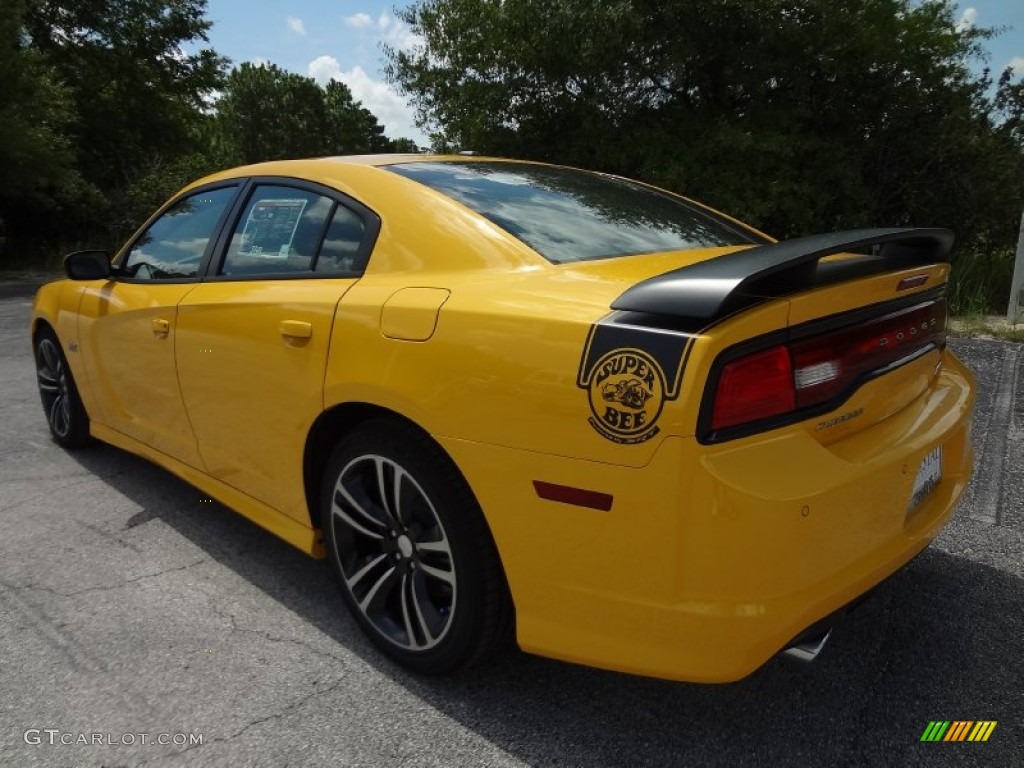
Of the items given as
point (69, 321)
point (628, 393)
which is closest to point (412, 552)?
point (628, 393)

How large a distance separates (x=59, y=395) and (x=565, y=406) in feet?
12.4

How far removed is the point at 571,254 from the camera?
7.09ft

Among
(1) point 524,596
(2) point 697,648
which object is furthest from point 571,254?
(2) point 697,648

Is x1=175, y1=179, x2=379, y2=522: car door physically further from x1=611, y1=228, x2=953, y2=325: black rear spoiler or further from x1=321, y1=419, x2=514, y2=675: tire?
x1=611, y1=228, x2=953, y2=325: black rear spoiler

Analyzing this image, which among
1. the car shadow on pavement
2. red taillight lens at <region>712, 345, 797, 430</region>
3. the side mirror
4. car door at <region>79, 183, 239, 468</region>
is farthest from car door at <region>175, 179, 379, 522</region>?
red taillight lens at <region>712, 345, 797, 430</region>

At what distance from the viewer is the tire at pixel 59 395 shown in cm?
415

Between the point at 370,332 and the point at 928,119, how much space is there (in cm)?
1234

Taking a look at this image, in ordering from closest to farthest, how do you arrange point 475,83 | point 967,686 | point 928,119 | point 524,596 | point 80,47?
1. point 524,596
2. point 967,686
3. point 928,119
4. point 475,83
5. point 80,47

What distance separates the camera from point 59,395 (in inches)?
170

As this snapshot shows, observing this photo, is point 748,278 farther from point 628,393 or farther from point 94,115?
point 94,115

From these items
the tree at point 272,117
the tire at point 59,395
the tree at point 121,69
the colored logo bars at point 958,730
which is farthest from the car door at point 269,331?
the tree at point 272,117

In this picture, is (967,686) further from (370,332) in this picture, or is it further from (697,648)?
(370,332)

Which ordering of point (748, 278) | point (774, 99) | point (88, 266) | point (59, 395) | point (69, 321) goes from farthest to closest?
1. point (774, 99)
2. point (59, 395)
3. point (69, 321)
4. point (88, 266)
5. point (748, 278)

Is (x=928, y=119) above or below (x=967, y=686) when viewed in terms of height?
above
